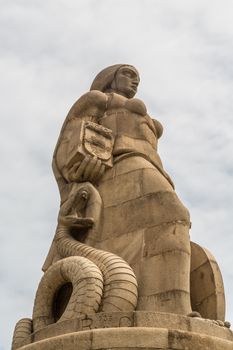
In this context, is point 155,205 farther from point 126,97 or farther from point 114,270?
point 126,97

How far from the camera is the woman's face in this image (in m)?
13.9

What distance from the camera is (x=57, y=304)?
35.3 feet

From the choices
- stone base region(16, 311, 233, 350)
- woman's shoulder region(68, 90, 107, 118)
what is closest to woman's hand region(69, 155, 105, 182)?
woman's shoulder region(68, 90, 107, 118)

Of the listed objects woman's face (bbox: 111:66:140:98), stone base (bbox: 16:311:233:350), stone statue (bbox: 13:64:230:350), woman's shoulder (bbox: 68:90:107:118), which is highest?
woman's face (bbox: 111:66:140:98)

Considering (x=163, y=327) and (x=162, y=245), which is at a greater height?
(x=162, y=245)

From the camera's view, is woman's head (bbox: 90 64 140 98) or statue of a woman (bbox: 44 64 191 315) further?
woman's head (bbox: 90 64 140 98)

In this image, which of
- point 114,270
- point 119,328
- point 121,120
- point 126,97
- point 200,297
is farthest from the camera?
point 126,97

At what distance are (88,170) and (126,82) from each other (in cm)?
259

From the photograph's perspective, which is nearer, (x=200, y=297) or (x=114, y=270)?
(x=114, y=270)

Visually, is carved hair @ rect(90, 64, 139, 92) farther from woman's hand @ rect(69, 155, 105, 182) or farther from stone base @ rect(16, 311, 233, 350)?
stone base @ rect(16, 311, 233, 350)

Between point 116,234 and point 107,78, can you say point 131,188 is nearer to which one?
point 116,234

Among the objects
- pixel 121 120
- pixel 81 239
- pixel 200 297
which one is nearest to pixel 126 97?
Answer: pixel 121 120

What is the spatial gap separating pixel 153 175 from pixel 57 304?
8.13ft

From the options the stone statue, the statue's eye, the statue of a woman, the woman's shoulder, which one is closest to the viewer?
the stone statue
